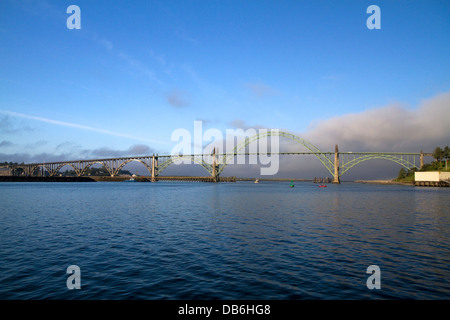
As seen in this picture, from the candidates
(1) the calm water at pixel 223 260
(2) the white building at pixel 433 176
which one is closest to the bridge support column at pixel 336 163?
(2) the white building at pixel 433 176

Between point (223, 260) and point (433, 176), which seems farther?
point (433, 176)

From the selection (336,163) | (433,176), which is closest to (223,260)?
(433,176)

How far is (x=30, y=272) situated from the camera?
41.4 feet

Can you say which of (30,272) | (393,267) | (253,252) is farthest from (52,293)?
(393,267)

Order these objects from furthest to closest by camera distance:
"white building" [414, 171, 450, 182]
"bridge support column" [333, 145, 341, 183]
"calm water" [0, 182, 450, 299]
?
"bridge support column" [333, 145, 341, 183], "white building" [414, 171, 450, 182], "calm water" [0, 182, 450, 299]

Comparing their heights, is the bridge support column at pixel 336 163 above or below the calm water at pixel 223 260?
above

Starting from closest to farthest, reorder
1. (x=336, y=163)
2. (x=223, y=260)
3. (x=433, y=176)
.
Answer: (x=223, y=260), (x=433, y=176), (x=336, y=163)

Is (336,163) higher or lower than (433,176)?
higher

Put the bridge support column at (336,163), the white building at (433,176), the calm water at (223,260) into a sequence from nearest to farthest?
the calm water at (223,260)
the white building at (433,176)
the bridge support column at (336,163)

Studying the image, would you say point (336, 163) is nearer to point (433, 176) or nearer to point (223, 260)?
point (433, 176)

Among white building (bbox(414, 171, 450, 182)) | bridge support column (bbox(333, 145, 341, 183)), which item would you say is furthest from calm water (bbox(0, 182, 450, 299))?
bridge support column (bbox(333, 145, 341, 183))

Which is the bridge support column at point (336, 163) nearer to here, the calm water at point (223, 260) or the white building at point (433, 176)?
the white building at point (433, 176)

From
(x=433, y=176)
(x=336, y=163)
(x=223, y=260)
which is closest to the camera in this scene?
→ (x=223, y=260)

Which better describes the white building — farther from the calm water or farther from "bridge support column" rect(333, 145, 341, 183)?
the calm water
